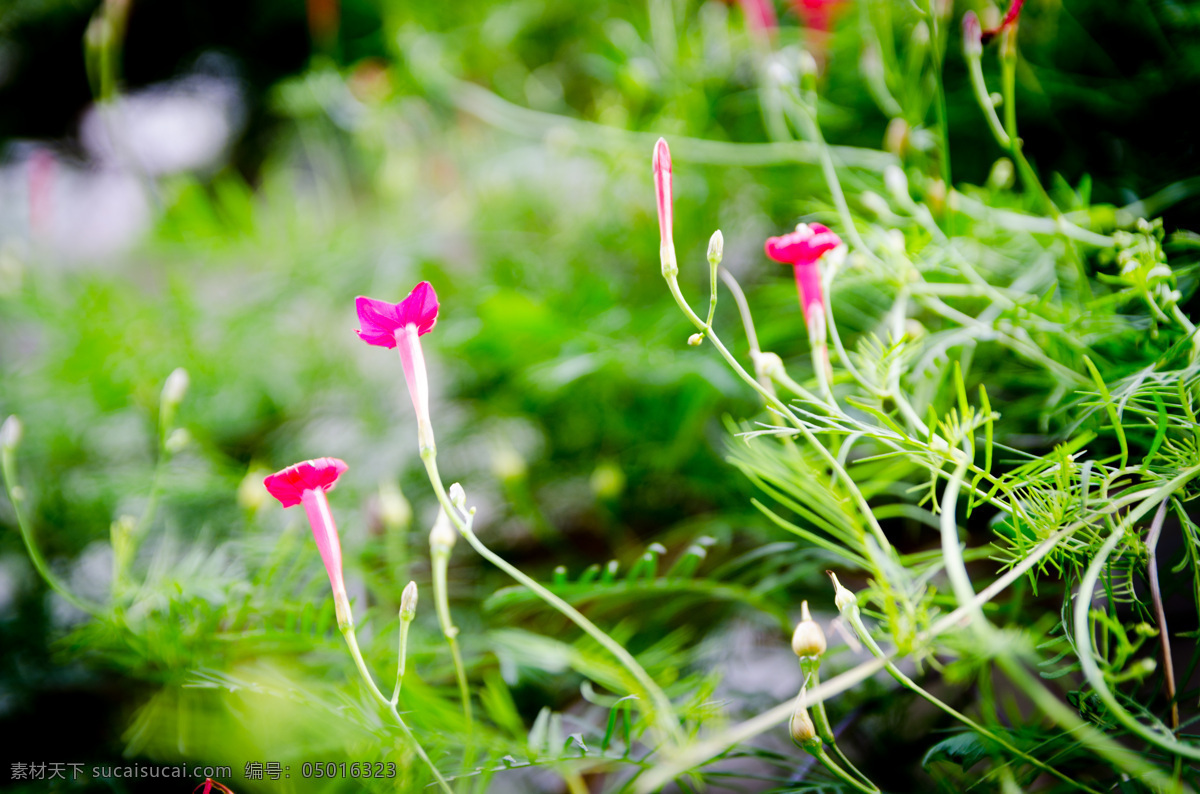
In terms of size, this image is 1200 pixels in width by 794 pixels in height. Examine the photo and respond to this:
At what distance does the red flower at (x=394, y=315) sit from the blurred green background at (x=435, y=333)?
0.15m

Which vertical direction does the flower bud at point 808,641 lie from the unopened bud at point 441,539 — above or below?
below

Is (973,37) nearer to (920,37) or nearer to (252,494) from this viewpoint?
(920,37)

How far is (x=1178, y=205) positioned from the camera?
37cm

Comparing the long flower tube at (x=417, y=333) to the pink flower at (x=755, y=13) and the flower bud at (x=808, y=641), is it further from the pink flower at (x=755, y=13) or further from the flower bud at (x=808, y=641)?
the pink flower at (x=755, y=13)

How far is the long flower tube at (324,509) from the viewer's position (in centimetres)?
22

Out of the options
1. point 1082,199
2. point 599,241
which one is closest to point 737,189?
point 599,241

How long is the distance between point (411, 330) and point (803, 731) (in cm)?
18

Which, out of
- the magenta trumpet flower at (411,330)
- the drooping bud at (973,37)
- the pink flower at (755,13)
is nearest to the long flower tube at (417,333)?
the magenta trumpet flower at (411,330)

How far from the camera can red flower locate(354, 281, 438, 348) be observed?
8.6 inches

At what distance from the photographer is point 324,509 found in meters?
0.24

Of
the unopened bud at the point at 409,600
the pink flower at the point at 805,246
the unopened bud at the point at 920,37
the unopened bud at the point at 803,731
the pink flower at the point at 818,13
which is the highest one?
the pink flower at the point at 818,13

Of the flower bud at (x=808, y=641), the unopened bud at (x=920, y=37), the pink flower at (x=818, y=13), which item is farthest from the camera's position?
the pink flower at (x=818, y=13)

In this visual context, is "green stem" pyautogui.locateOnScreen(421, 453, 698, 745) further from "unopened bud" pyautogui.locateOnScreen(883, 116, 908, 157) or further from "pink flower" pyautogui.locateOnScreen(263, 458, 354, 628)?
"unopened bud" pyautogui.locateOnScreen(883, 116, 908, 157)

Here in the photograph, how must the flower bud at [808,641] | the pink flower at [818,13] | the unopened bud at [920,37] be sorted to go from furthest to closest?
the pink flower at [818,13]
the unopened bud at [920,37]
the flower bud at [808,641]
